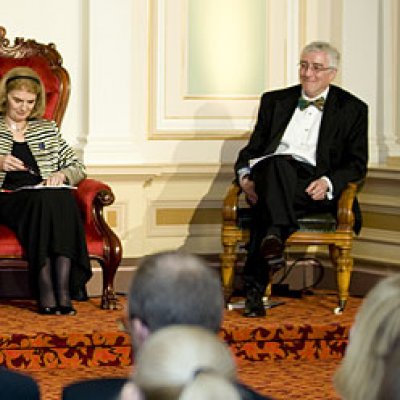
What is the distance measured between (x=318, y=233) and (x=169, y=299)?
4094 mm

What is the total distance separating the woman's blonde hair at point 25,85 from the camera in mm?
5902

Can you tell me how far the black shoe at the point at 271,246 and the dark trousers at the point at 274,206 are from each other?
0.02 m

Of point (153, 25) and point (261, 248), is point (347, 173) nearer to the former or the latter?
point (261, 248)

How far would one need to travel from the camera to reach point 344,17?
678 centimetres

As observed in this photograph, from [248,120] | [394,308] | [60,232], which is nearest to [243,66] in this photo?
[248,120]

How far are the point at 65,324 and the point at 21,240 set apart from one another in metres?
0.46

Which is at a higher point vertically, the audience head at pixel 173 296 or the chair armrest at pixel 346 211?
the audience head at pixel 173 296

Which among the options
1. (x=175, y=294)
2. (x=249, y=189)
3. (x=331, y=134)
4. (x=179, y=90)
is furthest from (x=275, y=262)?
(x=175, y=294)

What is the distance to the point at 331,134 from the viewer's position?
19.9 ft

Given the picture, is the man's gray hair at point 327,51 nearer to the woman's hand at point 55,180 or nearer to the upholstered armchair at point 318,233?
the upholstered armchair at point 318,233

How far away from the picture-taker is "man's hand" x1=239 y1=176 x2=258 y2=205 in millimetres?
5926

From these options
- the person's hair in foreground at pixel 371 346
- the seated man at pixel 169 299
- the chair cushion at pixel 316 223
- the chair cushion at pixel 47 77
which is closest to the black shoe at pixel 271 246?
the chair cushion at pixel 316 223

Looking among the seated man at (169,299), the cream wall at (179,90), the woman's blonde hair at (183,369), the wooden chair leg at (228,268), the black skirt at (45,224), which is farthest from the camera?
the cream wall at (179,90)

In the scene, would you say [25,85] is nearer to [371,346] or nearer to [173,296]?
[173,296]
